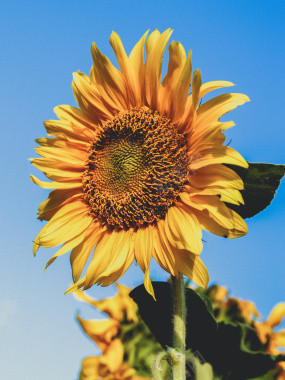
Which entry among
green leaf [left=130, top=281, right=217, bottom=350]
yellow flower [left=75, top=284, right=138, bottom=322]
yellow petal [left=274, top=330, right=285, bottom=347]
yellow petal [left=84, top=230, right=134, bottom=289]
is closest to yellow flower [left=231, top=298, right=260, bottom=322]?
yellow petal [left=274, top=330, right=285, bottom=347]

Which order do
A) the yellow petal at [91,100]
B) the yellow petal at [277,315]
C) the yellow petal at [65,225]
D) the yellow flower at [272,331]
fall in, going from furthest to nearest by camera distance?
the yellow petal at [277,315] < the yellow flower at [272,331] < the yellow petal at [91,100] < the yellow petal at [65,225]

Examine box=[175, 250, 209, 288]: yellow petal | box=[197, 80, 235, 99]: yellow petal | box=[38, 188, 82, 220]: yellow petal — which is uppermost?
box=[197, 80, 235, 99]: yellow petal

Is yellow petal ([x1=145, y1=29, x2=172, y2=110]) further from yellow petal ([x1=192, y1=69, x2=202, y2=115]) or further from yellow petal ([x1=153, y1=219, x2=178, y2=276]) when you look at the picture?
yellow petal ([x1=153, y1=219, x2=178, y2=276])

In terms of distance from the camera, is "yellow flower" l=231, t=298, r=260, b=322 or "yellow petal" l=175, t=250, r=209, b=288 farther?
"yellow flower" l=231, t=298, r=260, b=322

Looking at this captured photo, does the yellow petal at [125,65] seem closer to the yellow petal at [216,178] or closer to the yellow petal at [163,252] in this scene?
the yellow petal at [216,178]

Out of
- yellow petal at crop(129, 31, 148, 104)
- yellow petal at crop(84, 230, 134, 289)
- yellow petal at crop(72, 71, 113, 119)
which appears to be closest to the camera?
yellow petal at crop(84, 230, 134, 289)

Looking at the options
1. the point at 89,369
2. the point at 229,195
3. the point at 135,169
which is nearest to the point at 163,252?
the point at 229,195

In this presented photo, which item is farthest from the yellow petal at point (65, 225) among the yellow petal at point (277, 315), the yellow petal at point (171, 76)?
the yellow petal at point (277, 315)
